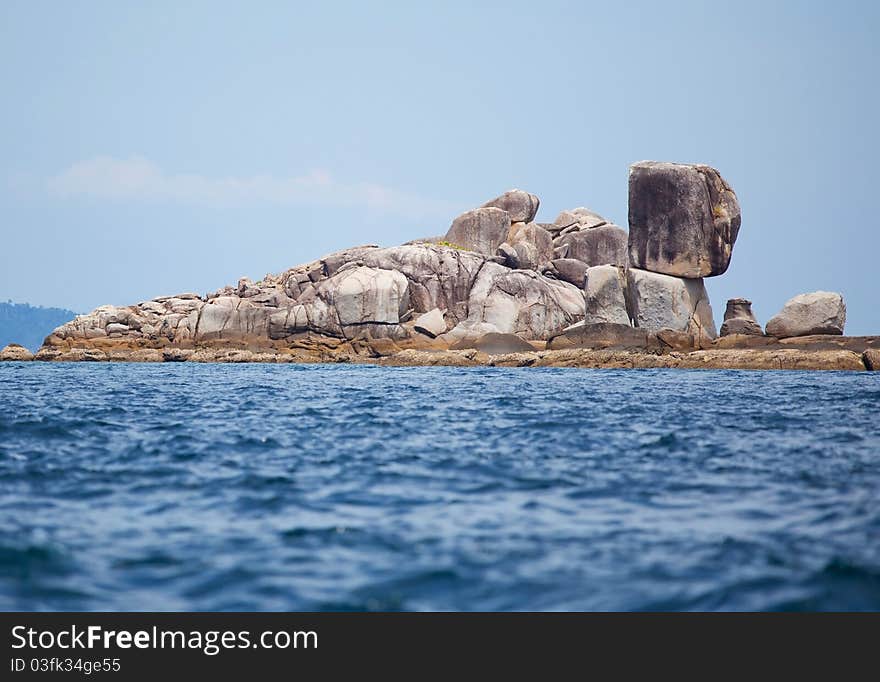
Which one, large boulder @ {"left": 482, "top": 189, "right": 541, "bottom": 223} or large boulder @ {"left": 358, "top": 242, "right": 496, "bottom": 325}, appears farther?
large boulder @ {"left": 482, "top": 189, "right": 541, "bottom": 223}

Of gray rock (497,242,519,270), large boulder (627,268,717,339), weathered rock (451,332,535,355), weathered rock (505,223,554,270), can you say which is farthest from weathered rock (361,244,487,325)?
large boulder (627,268,717,339)

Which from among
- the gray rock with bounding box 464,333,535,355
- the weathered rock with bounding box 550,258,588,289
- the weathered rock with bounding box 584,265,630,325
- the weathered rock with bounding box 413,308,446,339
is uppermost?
the weathered rock with bounding box 550,258,588,289

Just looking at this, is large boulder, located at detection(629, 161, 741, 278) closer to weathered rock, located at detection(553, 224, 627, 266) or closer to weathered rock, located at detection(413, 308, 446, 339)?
weathered rock, located at detection(413, 308, 446, 339)

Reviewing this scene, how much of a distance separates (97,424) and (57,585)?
36.6 ft

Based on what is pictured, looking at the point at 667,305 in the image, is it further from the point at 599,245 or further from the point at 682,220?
the point at 599,245

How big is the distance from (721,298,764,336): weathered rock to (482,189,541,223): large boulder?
91.7 ft

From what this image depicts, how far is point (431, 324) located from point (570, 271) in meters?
14.2

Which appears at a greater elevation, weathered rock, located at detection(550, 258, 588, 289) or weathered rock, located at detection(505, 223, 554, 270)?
weathered rock, located at detection(505, 223, 554, 270)

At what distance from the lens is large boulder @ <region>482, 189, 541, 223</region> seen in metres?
77.2

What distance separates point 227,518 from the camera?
8406 millimetres

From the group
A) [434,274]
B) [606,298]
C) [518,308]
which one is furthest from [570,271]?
[606,298]

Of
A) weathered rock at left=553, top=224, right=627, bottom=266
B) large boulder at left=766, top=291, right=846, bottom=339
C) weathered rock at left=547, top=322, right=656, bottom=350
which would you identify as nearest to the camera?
large boulder at left=766, top=291, right=846, bottom=339

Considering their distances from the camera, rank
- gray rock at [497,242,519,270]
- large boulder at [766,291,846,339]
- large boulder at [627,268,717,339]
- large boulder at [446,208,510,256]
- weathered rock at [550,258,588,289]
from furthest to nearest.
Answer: large boulder at [446,208,510,256] → weathered rock at [550,258,588,289] → gray rock at [497,242,519,270] → large boulder at [627,268,717,339] → large boulder at [766,291,846,339]

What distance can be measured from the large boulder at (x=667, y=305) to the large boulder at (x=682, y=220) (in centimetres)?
95
